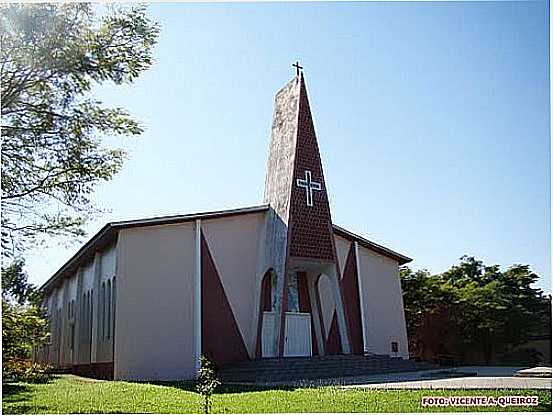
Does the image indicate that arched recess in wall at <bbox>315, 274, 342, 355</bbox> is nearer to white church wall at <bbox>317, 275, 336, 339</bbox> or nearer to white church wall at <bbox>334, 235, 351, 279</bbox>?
white church wall at <bbox>317, 275, 336, 339</bbox>

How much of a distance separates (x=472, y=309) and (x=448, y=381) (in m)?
3.75

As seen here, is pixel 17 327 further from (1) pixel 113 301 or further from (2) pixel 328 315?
(2) pixel 328 315

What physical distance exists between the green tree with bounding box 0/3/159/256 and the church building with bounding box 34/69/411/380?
1794 millimetres

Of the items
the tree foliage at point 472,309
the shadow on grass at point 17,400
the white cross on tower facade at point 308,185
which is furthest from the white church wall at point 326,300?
the shadow on grass at point 17,400

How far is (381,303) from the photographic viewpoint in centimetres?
1155

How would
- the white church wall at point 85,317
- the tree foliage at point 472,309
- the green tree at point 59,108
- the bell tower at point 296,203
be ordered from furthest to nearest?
the white church wall at point 85,317, the bell tower at point 296,203, the tree foliage at point 472,309, the green tree at point 59,108

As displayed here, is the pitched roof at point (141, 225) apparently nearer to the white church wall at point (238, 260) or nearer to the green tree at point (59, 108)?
the white church wall at point (238, 260)

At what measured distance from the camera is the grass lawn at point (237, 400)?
5805mm

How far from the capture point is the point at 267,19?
723cm

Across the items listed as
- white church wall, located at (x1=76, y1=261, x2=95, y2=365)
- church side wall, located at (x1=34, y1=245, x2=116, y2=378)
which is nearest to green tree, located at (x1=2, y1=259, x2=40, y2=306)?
church side wall, located at (x1=34, y1=245, x2=116, y2=378)

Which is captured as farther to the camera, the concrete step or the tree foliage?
the tree foliage

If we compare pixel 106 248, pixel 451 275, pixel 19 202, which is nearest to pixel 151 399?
pixel 19 202

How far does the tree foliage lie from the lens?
9.43 meters

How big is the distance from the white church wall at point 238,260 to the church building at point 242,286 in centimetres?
2
